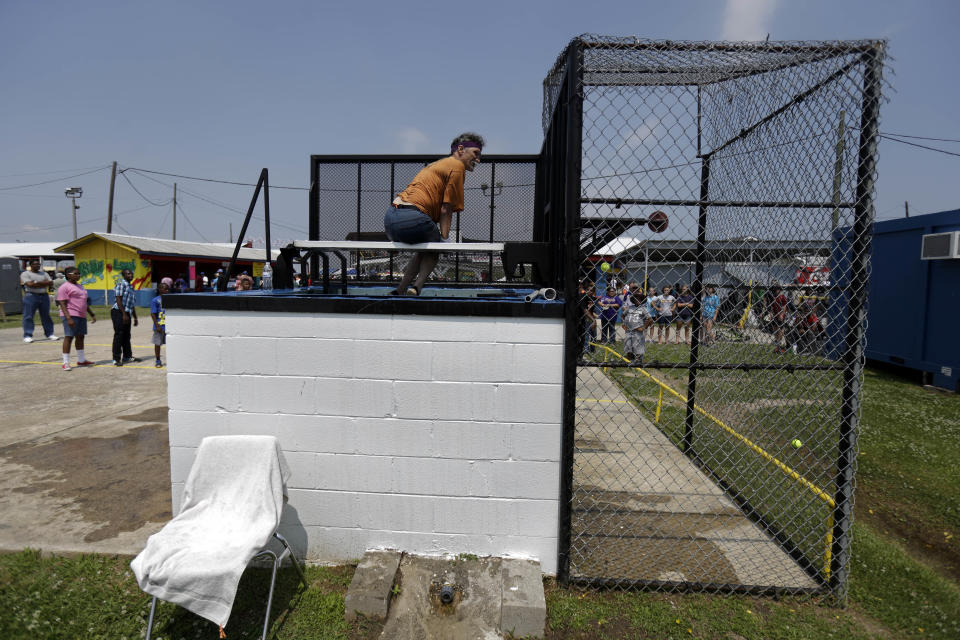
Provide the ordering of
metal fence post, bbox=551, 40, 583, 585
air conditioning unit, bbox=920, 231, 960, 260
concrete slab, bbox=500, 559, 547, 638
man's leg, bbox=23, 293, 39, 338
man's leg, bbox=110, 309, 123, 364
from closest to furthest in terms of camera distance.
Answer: concrete slab, bbox=500, 559, 547, 638, metal fence post, bbox=551, 40, 583, 585, air conditioning unit, bbox=920, 231, 960, 260, man's leg, bbox=110, 309, 123, 364, man's leg, bbox=23, 293, 39, 338

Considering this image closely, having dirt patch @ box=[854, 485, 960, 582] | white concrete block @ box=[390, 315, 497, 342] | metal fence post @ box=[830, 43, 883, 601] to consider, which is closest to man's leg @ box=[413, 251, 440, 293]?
white concrete block @ box=[390, 315, 497, 342]

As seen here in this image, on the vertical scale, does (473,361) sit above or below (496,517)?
above

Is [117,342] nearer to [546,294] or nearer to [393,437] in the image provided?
[393,437]

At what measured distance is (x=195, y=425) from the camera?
10.1ft

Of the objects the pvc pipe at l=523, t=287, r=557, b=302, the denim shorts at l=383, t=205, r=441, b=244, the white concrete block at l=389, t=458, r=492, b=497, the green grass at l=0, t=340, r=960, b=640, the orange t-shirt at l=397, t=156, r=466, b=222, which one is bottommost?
the green grass at l=0, t=340, r=960, b=640

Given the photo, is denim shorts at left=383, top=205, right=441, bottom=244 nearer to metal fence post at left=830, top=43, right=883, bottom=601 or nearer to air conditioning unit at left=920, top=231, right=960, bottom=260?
metal fence post at left=830, top=43, right=883, bottom=601

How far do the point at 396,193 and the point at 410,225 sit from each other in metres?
2.27

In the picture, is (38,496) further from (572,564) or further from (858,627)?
(858,627)

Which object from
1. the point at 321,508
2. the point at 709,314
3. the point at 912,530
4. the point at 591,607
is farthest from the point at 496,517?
the point at 709,314

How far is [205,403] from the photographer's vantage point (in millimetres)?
3051

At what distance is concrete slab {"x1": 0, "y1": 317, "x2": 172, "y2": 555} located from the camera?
3469 millimetres

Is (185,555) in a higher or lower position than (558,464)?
lower

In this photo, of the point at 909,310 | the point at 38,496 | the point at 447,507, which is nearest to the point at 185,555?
the point at 447,507

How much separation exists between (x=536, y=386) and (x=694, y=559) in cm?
156
